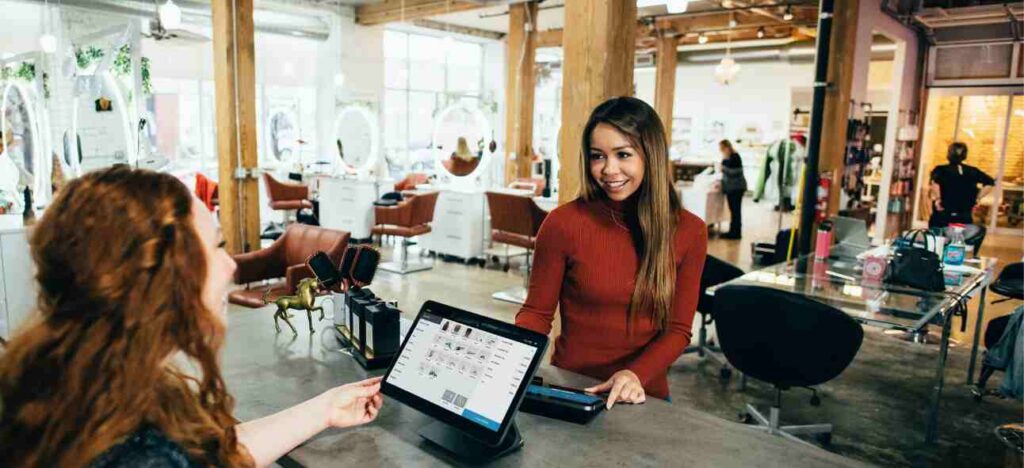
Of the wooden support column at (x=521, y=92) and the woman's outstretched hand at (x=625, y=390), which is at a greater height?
the wooden support column at (x=521, y=92)

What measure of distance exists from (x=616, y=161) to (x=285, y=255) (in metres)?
3.44

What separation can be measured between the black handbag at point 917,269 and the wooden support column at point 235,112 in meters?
5.24

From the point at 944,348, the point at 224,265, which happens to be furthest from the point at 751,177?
the point at 224,265

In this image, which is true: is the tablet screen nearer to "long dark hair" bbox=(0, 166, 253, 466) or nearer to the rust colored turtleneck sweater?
the rust colored turtleneck sweater

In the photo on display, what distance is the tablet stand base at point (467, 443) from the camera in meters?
1.29

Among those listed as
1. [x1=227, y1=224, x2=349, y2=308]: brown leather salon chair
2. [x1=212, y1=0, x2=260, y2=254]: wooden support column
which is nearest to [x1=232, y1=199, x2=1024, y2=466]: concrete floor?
[x1=227, y1=224, x2=349, y2=308]: brown leather salon chair

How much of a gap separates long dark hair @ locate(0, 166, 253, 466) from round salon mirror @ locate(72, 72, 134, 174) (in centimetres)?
489

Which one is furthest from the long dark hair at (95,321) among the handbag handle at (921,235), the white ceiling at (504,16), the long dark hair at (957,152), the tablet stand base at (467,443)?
the white ceiling at (504,16)

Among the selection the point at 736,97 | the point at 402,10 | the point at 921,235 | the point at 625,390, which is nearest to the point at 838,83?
the point at 921,235

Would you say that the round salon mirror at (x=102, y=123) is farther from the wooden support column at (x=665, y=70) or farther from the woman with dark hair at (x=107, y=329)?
the wooden support column at (x=665, y=70)

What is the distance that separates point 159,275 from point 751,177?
54.9 ft

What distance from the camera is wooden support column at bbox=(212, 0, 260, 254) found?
19.1 feet

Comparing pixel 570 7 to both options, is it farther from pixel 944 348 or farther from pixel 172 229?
pixel 172 229

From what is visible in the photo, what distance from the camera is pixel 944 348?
314 cm
